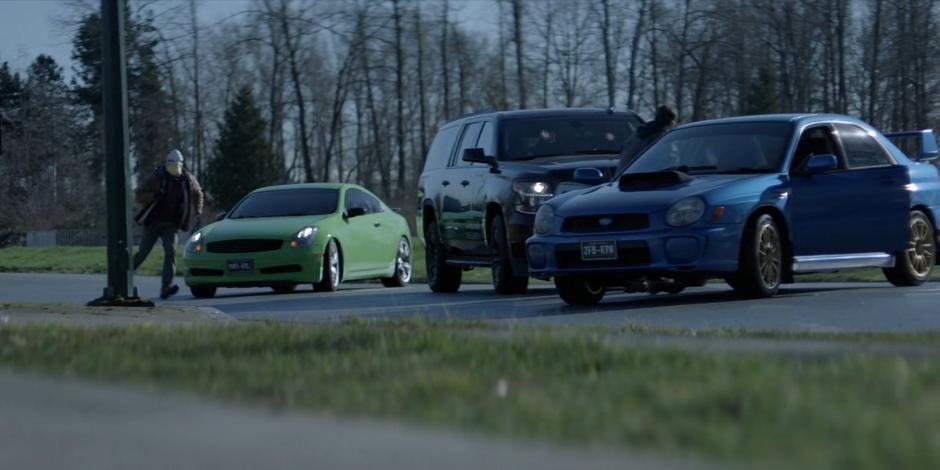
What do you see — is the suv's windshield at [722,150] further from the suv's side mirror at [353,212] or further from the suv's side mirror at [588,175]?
the suv's side mirror at [353,212]

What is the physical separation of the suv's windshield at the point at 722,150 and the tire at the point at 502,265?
204cm

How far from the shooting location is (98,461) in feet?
16.1

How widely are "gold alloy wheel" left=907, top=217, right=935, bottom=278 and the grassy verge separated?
7.22 m

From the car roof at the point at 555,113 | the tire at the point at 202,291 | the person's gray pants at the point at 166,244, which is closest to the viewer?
the car roof at the point at 555,113

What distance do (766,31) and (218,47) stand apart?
25.7 meters

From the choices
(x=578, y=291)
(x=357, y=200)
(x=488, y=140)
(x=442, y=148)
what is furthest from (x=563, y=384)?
(x=357, y=200)

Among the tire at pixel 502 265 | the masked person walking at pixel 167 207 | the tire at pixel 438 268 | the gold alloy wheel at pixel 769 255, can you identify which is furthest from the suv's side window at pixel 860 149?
the masked person walking at pixel 167 207

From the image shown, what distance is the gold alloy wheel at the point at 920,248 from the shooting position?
15.0 m

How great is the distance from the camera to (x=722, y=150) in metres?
14.0

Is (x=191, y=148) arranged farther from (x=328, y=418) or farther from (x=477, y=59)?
(x=328, y=418)

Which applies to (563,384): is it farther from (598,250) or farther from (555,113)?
(555,113)

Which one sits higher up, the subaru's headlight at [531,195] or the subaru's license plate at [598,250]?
the subaru's headlight at [531,195]

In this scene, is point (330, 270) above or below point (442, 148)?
below

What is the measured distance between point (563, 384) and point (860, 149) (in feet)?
30.1
